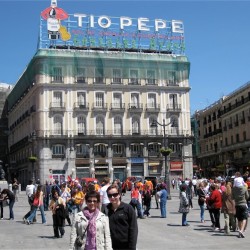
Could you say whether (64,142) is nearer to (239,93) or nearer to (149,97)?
(149,97)

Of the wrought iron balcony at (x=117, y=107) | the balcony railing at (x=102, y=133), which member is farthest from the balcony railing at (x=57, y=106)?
the wrought iron balcony at (x=117, y=107)

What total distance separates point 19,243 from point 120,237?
6.94 meters

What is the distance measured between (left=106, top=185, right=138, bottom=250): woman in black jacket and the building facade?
47331 mm

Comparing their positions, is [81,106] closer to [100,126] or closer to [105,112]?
[105,112]

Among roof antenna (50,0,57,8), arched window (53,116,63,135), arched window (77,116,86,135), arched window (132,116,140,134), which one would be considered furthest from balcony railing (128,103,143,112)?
roof antenna (50,0,57,8)

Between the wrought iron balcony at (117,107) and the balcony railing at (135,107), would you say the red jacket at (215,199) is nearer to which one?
the wrought iron balcony at (117,107)

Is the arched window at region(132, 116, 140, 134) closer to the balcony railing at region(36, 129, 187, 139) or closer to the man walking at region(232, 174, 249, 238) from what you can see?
the balcony railing at region(36, 129, 187, 139)

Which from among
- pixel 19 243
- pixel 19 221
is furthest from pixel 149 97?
pixel 19 243

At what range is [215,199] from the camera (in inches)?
539

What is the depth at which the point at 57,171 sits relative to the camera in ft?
184

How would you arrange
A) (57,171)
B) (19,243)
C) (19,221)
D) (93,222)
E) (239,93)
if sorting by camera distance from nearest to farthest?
(93,222) → (19,243) → (19,221) → (57,171) → (239,93)

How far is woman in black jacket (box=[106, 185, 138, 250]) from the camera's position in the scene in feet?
18.3

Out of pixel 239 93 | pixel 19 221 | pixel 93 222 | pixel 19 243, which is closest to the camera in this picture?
pixel 93 222

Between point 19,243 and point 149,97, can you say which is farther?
point 149,97
